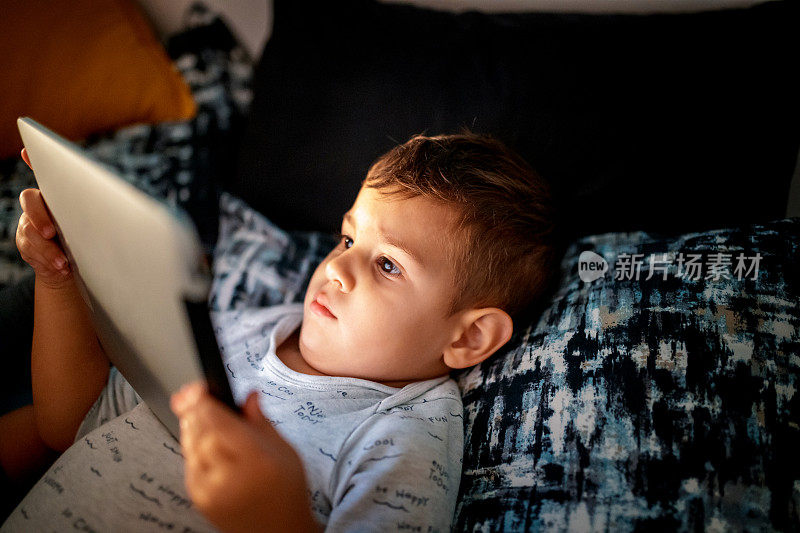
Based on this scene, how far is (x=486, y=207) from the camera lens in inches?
31.8

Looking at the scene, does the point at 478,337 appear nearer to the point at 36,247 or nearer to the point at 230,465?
the point at 230,465

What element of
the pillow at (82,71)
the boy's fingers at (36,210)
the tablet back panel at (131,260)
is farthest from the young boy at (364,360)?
the pillow at (82,71)

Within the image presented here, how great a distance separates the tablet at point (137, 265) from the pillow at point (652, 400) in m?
0.41

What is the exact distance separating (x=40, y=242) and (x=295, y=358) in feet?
1.40

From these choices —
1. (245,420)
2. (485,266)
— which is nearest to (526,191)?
(485,266)

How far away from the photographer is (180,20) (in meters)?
1.54

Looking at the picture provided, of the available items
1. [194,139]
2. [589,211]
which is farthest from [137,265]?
[194,139]

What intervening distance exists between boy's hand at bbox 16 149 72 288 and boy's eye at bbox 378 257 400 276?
47 centimetres

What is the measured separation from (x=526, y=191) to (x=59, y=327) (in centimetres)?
79

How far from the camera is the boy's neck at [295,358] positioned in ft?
2.80

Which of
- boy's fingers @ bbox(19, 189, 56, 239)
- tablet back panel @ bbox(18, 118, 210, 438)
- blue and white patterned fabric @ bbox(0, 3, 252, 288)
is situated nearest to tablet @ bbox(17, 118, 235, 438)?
tablet back panel @ bbox(18, 118, 210, 438)

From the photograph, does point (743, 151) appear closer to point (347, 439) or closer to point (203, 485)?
point (347, 439)

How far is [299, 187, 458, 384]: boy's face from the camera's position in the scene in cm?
77

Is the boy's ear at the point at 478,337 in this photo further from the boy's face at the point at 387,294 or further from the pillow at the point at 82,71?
the pillow at the point at 82,71
